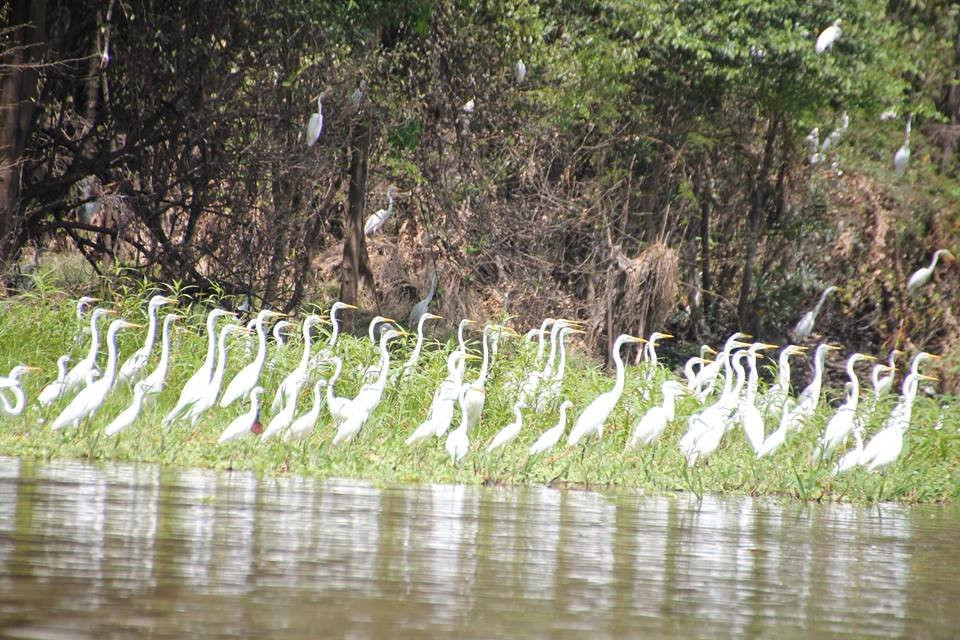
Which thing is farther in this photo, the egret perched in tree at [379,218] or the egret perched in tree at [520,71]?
the egret perched in tree at [379,218]

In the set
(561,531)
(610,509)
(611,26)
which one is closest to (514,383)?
(610,509)

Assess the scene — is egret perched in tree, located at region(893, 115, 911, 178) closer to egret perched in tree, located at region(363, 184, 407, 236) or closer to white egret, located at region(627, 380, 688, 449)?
egret perched in tree, located at region(363, 184, 407, 236)

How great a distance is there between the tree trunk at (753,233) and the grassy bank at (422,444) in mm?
7403

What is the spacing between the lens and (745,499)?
9078 mm

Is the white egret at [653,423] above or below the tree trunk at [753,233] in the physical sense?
below

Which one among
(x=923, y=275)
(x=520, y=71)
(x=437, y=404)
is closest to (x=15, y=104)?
(x=437, y=404)

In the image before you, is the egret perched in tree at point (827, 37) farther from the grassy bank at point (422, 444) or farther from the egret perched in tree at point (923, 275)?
the grassy bank at point (422, 444)

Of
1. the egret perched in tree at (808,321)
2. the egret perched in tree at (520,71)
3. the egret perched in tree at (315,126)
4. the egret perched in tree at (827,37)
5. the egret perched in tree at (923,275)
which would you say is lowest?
the egret perched in tree at (808,321)

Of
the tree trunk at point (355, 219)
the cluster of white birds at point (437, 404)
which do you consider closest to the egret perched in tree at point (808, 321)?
the tree trunk at point (355, 219)

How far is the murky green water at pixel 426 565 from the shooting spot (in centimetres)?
440

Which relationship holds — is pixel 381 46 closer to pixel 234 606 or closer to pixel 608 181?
pixel 608 181

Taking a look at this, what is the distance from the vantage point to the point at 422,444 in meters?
9.93

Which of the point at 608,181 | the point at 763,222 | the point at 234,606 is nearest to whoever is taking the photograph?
the point at 234,606

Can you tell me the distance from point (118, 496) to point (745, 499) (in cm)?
405
